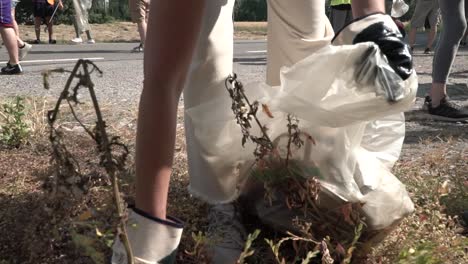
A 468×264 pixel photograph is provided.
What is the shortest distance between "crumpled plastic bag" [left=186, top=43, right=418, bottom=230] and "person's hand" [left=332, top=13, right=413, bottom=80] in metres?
0.04

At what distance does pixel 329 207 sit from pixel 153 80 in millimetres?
573

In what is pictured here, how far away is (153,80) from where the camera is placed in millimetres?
1483

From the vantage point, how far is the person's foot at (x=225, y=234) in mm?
1649

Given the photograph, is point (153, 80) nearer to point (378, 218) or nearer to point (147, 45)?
point (147, 45)

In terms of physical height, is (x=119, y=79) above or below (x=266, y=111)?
below

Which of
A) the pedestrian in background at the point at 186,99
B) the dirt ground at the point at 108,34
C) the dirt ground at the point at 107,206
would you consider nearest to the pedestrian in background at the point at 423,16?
the dirt ground at the point at 107,206

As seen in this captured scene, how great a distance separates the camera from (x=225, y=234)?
172 centimetres

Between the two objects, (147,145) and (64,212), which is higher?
(147,145)

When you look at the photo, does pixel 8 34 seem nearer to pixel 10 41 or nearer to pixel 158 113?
pixel 10 41

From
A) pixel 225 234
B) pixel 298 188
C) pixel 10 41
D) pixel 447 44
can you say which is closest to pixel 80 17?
pixel 10 41

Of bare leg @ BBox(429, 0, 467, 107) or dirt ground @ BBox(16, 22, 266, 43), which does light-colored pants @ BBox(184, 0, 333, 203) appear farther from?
dirt ground @ BBox(16, 22, 266, 43)

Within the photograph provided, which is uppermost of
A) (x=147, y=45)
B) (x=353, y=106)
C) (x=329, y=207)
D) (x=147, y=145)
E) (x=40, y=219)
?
(x=147, y=45)

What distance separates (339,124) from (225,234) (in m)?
0.48

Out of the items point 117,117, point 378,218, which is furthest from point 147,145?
point 117,117
